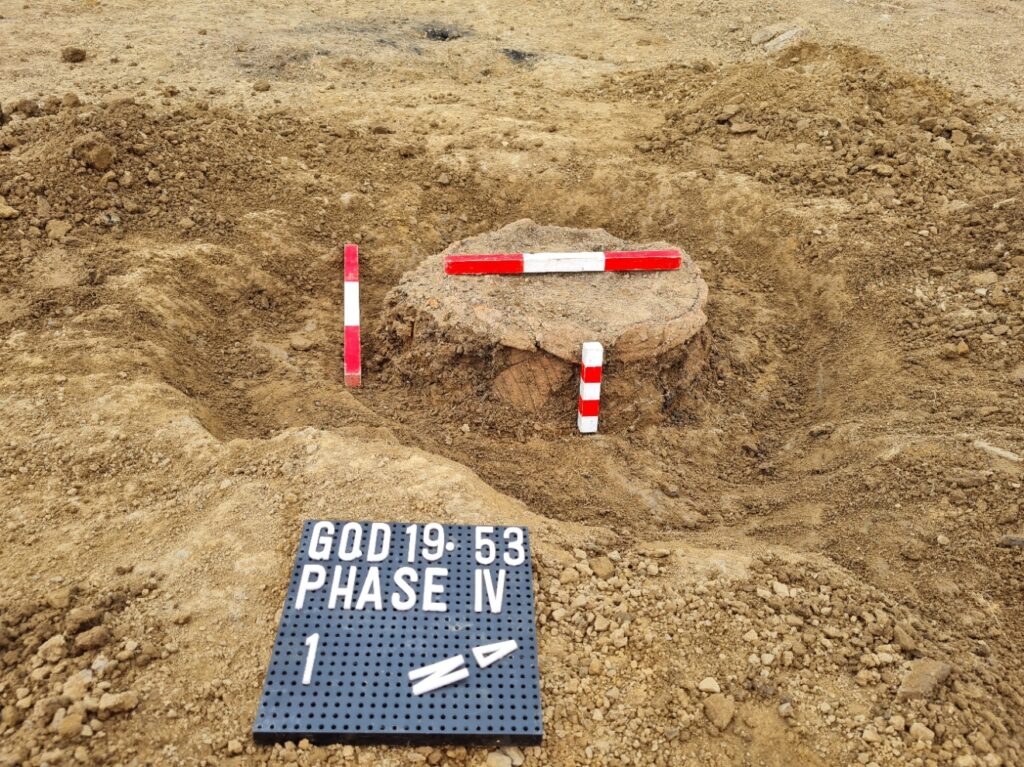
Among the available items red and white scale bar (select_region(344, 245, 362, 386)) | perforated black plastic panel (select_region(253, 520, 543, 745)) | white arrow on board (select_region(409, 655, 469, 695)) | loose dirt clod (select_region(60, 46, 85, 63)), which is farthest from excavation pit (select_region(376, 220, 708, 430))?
loose dirt clod (select_region(60, 46, 85, 63))

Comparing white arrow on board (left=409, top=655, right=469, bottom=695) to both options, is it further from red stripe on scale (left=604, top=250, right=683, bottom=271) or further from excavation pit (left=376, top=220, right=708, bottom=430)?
red stripe on scale (left=604, top=250, right=683, bottom=271)

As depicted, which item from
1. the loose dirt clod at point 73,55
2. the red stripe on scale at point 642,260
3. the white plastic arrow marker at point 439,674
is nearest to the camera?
the white plastic arrow marker at point 439,674

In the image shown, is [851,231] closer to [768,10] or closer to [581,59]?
[581,59]

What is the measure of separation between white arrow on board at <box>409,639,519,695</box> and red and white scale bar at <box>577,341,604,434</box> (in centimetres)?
201

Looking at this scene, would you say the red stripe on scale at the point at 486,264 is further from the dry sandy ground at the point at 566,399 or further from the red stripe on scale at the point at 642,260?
the dry sandy ground at the point at 566,399

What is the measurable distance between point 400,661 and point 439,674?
0.18 meters

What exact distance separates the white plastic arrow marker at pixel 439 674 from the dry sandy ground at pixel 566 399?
10.4 inches

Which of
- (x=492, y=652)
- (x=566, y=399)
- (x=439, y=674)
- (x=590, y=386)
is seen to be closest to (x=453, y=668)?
(x=439, y=674)

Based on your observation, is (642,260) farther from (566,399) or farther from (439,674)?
(439,674)

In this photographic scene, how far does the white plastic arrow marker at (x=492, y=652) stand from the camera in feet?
10.6

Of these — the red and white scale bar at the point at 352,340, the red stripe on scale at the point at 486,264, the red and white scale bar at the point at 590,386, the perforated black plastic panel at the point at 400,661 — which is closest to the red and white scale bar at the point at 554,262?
the red stripe on scale at the point at 486,264

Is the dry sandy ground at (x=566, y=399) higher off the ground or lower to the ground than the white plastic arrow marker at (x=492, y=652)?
higher

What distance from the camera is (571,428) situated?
5.22 metres

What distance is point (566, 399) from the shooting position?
204 inches
